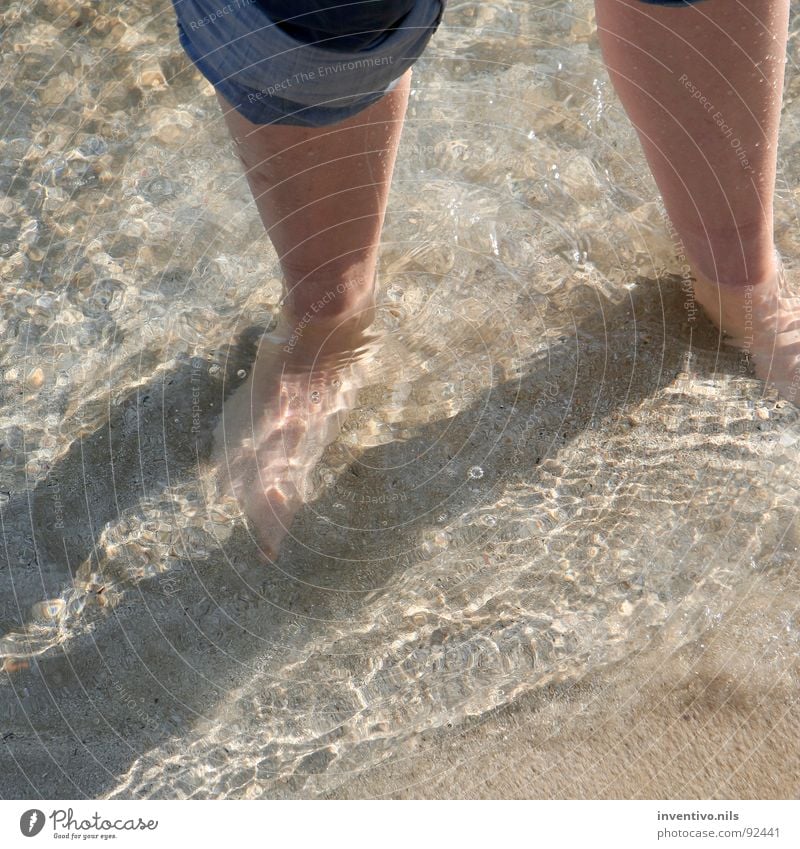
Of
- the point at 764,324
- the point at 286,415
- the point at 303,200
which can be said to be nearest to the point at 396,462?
the point at 286,415

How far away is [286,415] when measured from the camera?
1.29 meters

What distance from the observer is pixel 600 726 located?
3.57 ft

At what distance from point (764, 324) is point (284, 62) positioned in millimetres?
812

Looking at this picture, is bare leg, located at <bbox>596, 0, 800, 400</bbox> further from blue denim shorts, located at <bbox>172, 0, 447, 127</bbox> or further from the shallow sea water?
blue denim shorts, located at <bbox>172, 0, 447, 127</bbox>

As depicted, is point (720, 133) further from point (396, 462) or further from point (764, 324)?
point (396, 462)

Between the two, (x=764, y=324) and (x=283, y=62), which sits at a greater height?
(x=283, y=62)

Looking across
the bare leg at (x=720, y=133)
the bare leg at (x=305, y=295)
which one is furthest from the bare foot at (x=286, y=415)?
the bare leg at (x=720, y=133)

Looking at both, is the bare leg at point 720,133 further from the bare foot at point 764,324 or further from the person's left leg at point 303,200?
the person's left leg at point 303,200

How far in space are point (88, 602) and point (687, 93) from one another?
1038mm

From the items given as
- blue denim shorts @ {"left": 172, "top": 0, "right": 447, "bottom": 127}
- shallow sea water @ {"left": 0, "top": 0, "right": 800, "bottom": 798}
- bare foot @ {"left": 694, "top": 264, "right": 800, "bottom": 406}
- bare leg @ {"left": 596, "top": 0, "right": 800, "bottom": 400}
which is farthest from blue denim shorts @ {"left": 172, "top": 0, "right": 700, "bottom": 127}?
bare foot @ {"left": 694, "top": 264, "right": 800, "bottom": 406}

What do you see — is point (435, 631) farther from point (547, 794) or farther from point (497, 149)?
point (497, 149)

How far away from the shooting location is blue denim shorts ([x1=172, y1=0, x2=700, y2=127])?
0.86 meters
